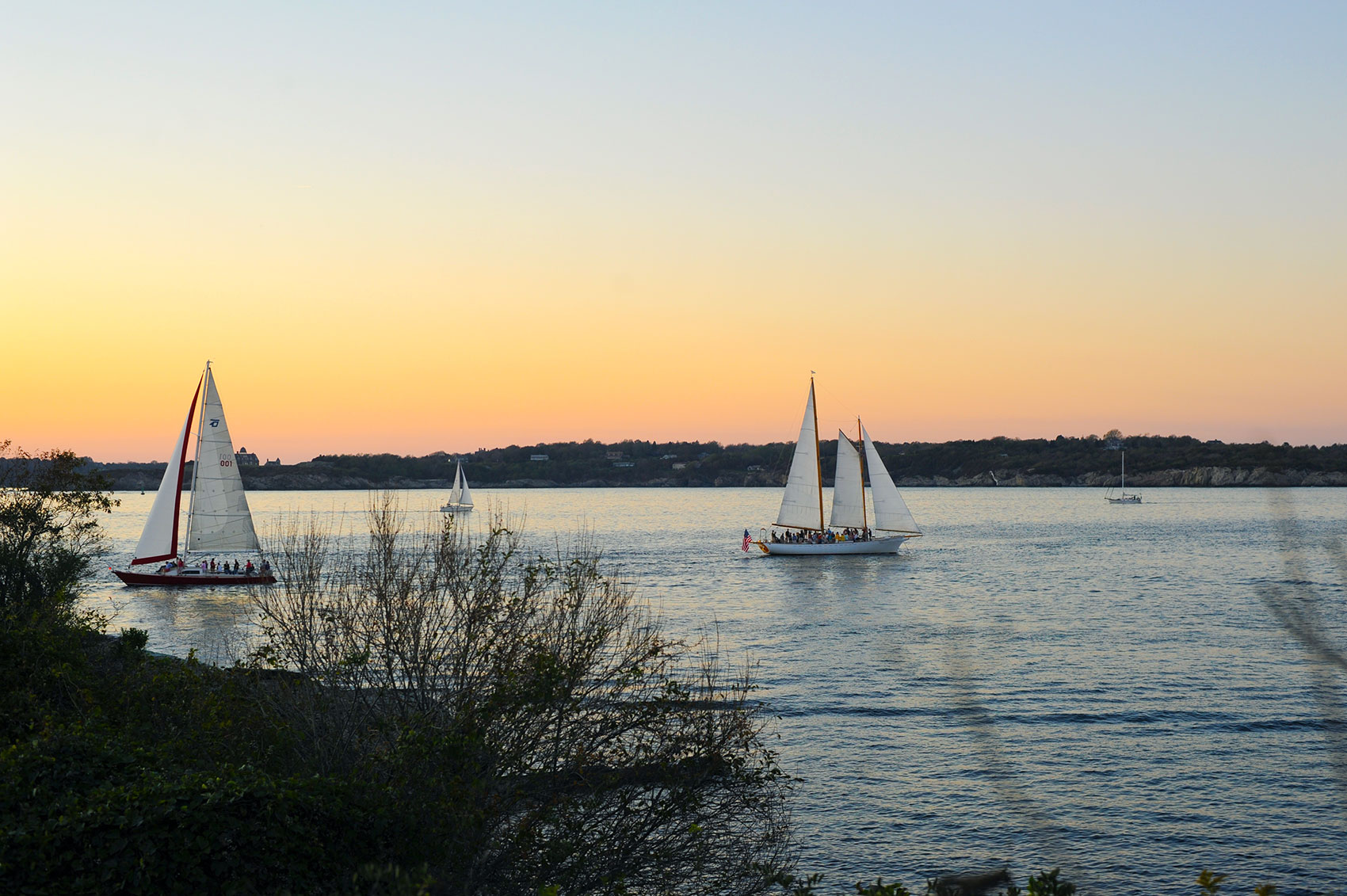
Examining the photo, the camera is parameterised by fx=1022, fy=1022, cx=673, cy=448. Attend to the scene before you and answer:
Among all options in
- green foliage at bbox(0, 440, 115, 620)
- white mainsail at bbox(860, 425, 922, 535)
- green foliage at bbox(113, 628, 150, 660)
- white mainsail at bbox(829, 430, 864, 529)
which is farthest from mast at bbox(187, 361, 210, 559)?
white mainsail at bbox(860, 425, 922, 535)

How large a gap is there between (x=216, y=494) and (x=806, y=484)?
156 ft

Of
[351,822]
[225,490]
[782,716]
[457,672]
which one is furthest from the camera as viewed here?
[225,490]

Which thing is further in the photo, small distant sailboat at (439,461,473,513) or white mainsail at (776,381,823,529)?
small distant sailboat at (439,461,473,513)

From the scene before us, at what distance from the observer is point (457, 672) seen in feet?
55.1

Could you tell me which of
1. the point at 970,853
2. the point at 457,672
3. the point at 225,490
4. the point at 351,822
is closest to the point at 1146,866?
the point at 970,853

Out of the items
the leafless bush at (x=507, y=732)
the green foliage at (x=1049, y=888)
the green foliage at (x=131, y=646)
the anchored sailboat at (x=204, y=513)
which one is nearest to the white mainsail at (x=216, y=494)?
the anchored sailboat at (x=204, y=513)

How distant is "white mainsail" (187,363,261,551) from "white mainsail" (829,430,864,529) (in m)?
47.2

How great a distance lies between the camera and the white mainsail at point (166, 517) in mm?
66938

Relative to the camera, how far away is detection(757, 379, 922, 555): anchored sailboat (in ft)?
290

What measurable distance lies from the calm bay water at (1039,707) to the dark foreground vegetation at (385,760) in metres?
4.39

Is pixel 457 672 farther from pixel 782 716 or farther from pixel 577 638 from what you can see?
pixel 782 716

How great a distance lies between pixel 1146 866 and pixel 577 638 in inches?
514

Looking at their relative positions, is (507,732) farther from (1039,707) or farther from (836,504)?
(836,504)

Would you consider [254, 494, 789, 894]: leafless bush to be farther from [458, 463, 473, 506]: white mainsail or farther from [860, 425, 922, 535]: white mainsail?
[458, 463, 473, 506]: white mainsail
